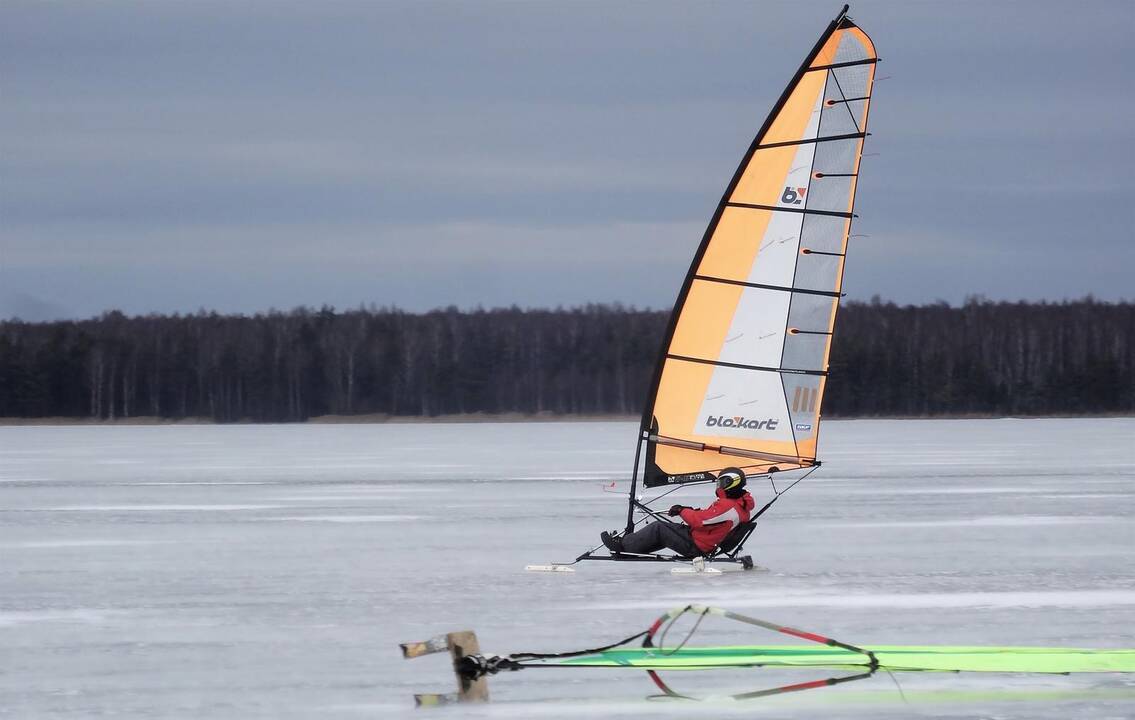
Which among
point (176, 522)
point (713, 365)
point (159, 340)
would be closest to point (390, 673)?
point (713, 365)

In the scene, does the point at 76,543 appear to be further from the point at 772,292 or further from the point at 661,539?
the point at 772,292

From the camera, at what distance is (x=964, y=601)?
12109 millimetres

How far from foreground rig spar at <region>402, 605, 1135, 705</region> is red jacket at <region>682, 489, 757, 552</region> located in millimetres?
4273

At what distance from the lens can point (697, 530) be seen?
1407 cm

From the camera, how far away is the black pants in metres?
14.0

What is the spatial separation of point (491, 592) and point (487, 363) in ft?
395

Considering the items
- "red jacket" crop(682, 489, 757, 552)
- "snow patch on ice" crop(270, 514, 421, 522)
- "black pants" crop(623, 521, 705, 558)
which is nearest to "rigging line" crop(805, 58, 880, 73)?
"red jacket" crop(682, 489, 757, 552)

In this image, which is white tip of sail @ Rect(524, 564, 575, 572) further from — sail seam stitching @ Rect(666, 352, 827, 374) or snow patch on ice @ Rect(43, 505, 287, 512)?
snow patch on ice @ Rect(43, 505, 287, 512)

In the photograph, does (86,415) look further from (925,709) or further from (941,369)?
(925,709)

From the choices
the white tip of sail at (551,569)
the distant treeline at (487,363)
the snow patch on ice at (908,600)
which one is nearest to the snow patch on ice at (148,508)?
the white tip of sail at (551,569)

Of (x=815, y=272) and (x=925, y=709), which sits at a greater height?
(x=815, y=272)

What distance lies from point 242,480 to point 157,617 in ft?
59.9

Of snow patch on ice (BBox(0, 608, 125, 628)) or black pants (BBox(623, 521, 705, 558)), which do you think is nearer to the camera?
snow patch on ice (BBox(0, 608, 125, 628))

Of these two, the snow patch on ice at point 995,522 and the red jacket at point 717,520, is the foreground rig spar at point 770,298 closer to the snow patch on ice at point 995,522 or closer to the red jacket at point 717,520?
the red jacket at point 717,520
